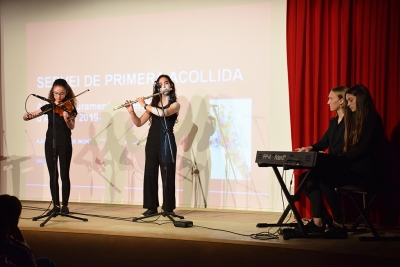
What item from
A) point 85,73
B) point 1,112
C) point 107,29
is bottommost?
point 1,112

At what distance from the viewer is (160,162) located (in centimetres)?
461

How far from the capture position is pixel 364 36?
15.0 feet

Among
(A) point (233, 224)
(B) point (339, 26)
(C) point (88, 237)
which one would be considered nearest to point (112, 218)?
(C) point (88, 237)

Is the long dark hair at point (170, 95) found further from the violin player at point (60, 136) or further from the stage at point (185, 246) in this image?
the stage at point (185, 246)

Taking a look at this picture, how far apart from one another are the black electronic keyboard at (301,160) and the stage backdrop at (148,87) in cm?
144

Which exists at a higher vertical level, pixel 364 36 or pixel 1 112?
pixel 364 36

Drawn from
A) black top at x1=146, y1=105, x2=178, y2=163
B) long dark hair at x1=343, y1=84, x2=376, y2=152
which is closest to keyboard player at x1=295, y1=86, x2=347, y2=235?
long dark hair at x1=343, y1=84, x2=376, y2=152

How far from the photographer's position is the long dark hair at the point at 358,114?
370 centimetres

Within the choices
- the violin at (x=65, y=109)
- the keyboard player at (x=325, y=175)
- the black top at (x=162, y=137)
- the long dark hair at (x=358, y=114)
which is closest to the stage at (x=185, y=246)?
the keyboard player at (x=325, y=175)

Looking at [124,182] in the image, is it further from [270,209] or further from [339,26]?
[339,26]

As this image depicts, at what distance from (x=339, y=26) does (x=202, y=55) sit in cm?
156

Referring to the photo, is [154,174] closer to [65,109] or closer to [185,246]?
[65,109]

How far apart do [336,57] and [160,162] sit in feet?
6.58

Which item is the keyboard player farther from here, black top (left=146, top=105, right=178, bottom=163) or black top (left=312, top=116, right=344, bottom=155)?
black top (left=146, top=105, right=178, bottom=163)
